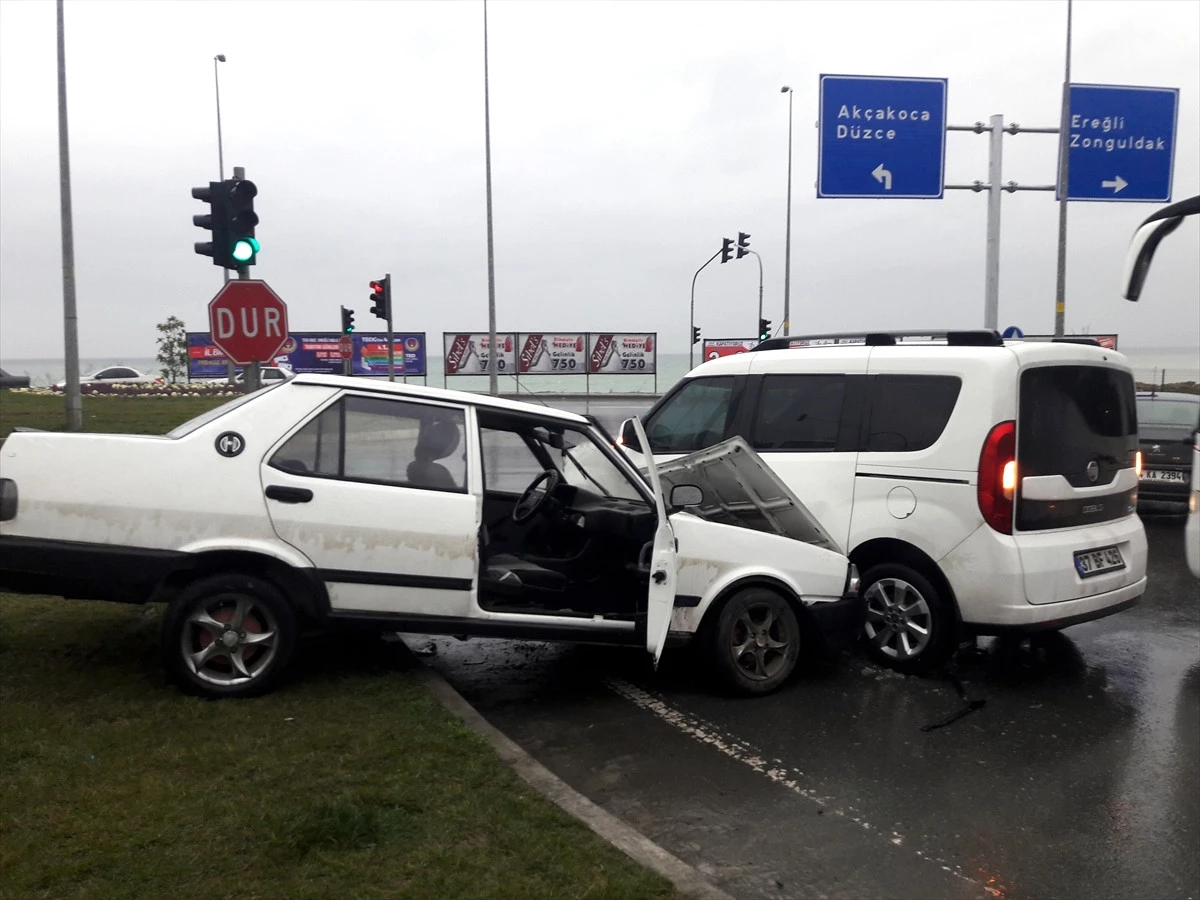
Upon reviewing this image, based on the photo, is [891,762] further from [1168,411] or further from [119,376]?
[119,376]

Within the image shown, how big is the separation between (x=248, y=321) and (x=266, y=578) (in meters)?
4.30

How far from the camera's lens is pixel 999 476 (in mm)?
A: 5754

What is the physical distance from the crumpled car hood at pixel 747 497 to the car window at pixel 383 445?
149cm

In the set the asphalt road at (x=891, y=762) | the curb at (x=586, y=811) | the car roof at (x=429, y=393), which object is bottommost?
the asphalt road at (x=891, y=762)

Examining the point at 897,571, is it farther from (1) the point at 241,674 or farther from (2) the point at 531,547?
(1) the point at 241,674

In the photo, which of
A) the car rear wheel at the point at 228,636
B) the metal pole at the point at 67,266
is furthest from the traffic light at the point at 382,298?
the car rear wheel at the point at 228,636

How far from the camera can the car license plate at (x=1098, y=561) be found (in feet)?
19.5

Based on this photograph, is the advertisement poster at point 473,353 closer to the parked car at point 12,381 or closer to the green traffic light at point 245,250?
the parked car at point 12,381

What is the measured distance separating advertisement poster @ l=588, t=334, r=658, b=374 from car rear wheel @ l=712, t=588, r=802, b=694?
4558 centimetres

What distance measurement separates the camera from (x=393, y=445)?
530 cm

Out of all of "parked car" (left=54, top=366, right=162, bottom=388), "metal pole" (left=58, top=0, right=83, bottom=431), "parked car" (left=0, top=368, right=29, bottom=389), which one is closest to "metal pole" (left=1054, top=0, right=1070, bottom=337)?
"metal pole" (left=58, top=0, right=83, bottom=431)

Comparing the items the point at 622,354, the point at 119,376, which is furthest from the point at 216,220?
the point at 119,376

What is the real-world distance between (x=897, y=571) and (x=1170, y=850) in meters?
2.40

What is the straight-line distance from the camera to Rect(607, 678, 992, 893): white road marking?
13.2 feet
